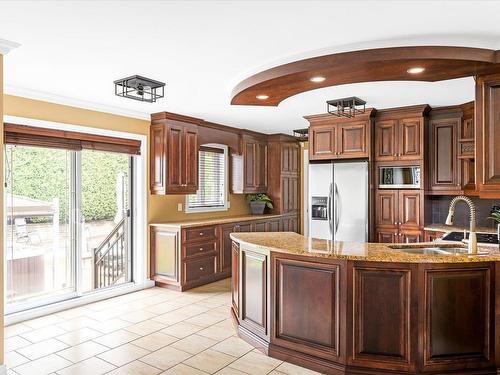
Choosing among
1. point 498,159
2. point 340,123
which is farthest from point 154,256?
point 498,159

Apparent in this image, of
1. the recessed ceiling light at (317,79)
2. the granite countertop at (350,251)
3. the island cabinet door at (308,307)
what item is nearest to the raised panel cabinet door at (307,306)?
the island cabinet door at (308,307)

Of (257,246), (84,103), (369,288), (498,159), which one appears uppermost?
(84,103)

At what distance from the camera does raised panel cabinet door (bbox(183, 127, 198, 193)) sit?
18.4 ft

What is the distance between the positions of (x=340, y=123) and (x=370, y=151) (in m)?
0.59

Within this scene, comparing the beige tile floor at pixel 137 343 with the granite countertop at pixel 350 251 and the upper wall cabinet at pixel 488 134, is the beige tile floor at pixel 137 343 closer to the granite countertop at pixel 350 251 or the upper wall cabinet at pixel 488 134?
the granite countertop at pixel 350 251

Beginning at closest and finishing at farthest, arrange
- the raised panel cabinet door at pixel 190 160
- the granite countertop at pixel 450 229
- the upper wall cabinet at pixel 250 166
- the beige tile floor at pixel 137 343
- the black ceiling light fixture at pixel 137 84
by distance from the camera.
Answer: the beige tile floor at pixel 137 343
the black ceiling light fixture at pixel 137 84
the granite countertop at pixel 450 229
the raised panel cabinet door at pixel 190 160
the upper wall cabinet at pixel 250 166

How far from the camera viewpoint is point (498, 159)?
122 inches

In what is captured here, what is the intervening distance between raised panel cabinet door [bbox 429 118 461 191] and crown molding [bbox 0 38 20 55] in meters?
4.80

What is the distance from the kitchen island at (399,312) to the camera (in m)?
2.70

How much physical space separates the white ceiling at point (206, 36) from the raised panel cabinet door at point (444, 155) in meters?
0.92

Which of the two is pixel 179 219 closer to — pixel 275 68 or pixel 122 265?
pixel 122 265

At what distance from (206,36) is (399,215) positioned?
3.66 metres

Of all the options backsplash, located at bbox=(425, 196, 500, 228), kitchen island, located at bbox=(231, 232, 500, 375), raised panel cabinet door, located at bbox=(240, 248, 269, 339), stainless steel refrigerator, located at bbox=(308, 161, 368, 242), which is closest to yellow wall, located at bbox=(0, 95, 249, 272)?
stainless steel refrigerator, located at bbox=(308, 161, 368, 242)

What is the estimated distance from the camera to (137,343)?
3498 mm
